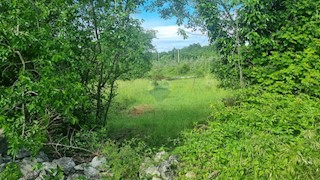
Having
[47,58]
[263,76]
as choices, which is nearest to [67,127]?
[47,58]

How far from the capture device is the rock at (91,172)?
320 cm

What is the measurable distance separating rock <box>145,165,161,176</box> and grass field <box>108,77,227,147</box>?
147 cm

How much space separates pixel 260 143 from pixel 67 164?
5.83 ft

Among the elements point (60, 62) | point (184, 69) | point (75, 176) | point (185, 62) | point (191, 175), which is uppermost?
point (60, 62)

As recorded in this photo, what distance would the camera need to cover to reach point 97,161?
10.9 ft

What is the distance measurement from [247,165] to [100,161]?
1468 millimetres

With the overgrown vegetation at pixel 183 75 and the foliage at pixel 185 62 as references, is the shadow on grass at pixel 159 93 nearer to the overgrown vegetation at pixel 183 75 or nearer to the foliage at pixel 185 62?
the overgrown vegetation at pixel 183 75

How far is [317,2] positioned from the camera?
4.60 m

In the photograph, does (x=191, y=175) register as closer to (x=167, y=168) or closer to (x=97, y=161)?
(x=167, y=168)

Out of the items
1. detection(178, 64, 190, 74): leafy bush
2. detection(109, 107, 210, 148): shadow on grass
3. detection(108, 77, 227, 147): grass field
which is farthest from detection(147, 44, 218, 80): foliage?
detection(109, 107, 210, 148): shadow on grass

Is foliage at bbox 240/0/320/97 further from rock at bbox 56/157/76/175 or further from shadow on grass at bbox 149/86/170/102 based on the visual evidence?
rock at bbox 56/157/76/175

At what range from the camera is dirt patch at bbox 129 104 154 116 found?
17.5 ft

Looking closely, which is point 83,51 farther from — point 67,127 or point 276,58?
point 276,58

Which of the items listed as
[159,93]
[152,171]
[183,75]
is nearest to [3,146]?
[152,171]
